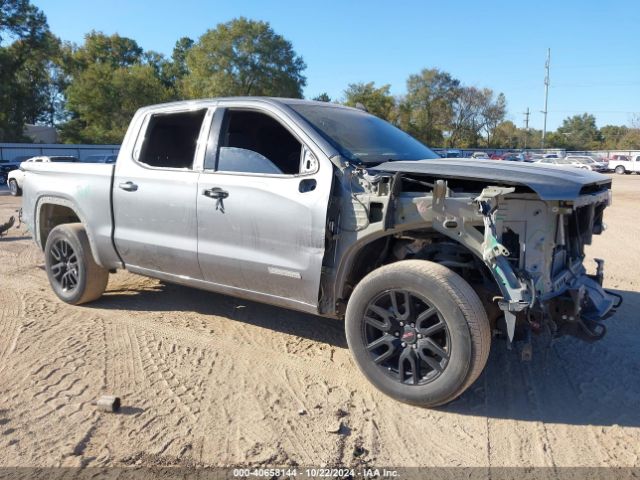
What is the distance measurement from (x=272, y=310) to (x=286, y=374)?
4.80ft

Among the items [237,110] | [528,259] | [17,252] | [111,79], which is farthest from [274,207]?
[111,79]

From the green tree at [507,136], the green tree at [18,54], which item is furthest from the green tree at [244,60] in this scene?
the green tree at [507,136]

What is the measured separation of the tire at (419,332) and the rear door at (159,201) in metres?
1.61

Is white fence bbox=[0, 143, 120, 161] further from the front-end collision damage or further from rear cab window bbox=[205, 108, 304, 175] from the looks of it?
the front-end collision damage

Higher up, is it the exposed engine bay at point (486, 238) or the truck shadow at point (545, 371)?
the exposed engine bay at point (486, 238)

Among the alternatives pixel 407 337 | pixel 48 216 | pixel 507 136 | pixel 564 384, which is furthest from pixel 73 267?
pixel 507 136

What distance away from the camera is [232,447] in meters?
3.05

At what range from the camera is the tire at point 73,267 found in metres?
5.32

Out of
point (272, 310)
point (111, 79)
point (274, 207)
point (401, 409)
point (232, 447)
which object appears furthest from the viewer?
point (111, 79)

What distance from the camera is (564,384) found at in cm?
384

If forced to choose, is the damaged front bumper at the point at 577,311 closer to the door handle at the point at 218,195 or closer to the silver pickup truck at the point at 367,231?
the silver pickup truck at the point at 367,231

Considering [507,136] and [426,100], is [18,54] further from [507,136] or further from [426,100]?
[507,136]

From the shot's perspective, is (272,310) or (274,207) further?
(272,310)

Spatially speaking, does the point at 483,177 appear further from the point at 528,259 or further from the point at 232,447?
the point at 232,447
